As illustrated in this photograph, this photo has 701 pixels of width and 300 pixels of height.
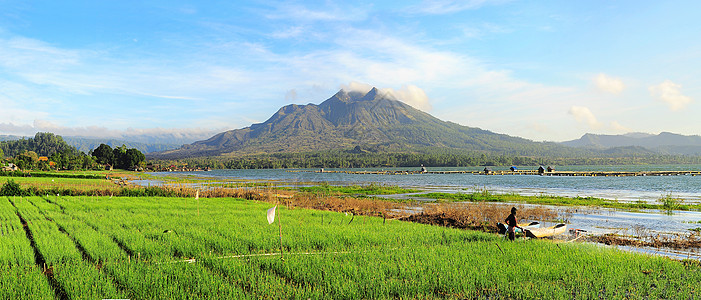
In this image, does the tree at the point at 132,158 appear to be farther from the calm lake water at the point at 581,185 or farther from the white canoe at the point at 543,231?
the white canoe at the point at 543,231

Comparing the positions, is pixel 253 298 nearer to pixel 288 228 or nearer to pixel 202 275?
pixel 202 275

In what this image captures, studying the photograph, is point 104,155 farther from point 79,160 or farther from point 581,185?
point 581,185

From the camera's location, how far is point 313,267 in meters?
10.5

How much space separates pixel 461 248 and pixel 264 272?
675 centimetres

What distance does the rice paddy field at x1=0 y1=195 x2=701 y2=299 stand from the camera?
871 centimetres

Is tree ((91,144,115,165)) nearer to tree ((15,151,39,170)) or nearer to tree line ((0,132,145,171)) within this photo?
tree line ((0,132,145,171))

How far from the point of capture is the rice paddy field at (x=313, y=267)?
8.71 metres

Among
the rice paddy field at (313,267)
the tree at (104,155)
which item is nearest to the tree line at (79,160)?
the tree at (104,155)

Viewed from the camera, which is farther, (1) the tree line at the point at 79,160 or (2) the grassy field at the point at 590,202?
(1) the tree line at the point at 79,160

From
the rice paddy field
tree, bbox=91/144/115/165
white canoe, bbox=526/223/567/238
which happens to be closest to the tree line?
tree, bbox=91/144/115/165

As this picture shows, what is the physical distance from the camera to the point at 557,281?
393 inches

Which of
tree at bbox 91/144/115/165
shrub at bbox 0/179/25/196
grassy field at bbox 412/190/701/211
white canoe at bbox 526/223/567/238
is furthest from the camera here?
tree at bbox 91/144/115/165

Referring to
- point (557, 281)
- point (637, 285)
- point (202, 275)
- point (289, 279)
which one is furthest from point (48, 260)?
point (637, 285)


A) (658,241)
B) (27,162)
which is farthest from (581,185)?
(27,162)
